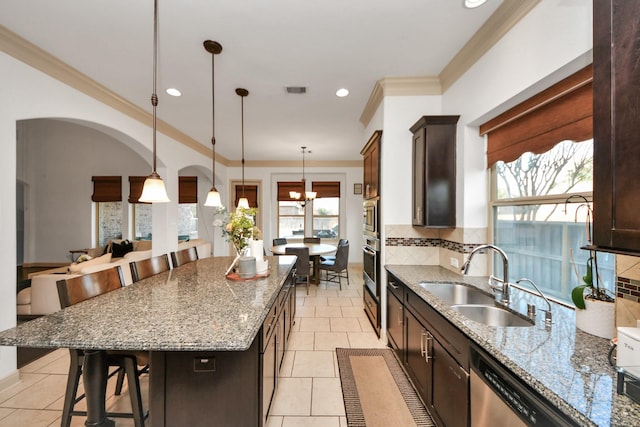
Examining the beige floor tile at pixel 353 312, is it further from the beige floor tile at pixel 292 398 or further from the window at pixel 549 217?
the window at pixel 549 217

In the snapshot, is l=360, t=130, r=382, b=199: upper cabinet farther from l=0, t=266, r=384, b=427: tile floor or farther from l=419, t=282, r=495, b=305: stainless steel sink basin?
l=0, t=266, r=384, b=427: tile floor

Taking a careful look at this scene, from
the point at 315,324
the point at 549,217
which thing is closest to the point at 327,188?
the point at 315,324

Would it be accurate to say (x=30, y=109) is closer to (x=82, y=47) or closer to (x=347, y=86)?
(x=82, y=47)

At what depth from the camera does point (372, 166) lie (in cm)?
328

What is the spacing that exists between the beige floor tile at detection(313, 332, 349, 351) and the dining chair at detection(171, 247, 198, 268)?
182 centimetres

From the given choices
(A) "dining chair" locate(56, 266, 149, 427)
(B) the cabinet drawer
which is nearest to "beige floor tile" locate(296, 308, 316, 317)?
(B) the cabinet drawer

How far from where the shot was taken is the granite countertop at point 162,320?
Answer: 111cm

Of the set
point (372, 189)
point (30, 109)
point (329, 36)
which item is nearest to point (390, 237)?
point (372, 189)

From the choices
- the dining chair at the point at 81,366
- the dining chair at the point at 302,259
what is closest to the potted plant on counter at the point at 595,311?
the dining chair at the point at 81,366

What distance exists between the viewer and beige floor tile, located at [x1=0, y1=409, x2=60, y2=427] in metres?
1.82

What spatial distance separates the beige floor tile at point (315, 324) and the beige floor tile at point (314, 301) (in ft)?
1.85

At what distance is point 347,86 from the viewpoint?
305 cm

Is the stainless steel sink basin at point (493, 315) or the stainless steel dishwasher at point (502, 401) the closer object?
the stainless steel dishwasher at point (502, 401)

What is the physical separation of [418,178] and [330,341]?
2087mm
